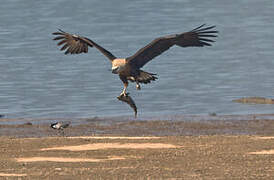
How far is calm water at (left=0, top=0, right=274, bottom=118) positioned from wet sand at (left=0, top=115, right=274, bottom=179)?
38.1 ft

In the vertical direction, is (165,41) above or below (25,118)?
above

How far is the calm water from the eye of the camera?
46.5m

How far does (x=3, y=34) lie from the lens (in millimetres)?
83250

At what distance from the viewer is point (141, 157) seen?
26250mm

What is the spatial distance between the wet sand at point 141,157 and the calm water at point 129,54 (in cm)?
1161

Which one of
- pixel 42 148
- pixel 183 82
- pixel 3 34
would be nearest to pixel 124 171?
pixel 42 148

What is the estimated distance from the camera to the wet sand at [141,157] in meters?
23.5

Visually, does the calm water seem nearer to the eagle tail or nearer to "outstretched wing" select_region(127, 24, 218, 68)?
"outstretched wing" select_region(127, 24, 218, 68)

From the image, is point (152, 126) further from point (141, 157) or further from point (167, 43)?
point (167, 43)

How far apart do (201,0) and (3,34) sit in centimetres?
3404

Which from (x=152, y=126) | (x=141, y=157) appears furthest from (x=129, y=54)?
(x=141, y=157)

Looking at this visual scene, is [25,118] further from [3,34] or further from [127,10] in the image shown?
[127,10]

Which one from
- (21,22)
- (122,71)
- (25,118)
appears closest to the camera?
(122,71)

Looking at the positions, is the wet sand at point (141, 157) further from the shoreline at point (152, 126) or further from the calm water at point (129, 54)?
the calm water at point (129, 54)
